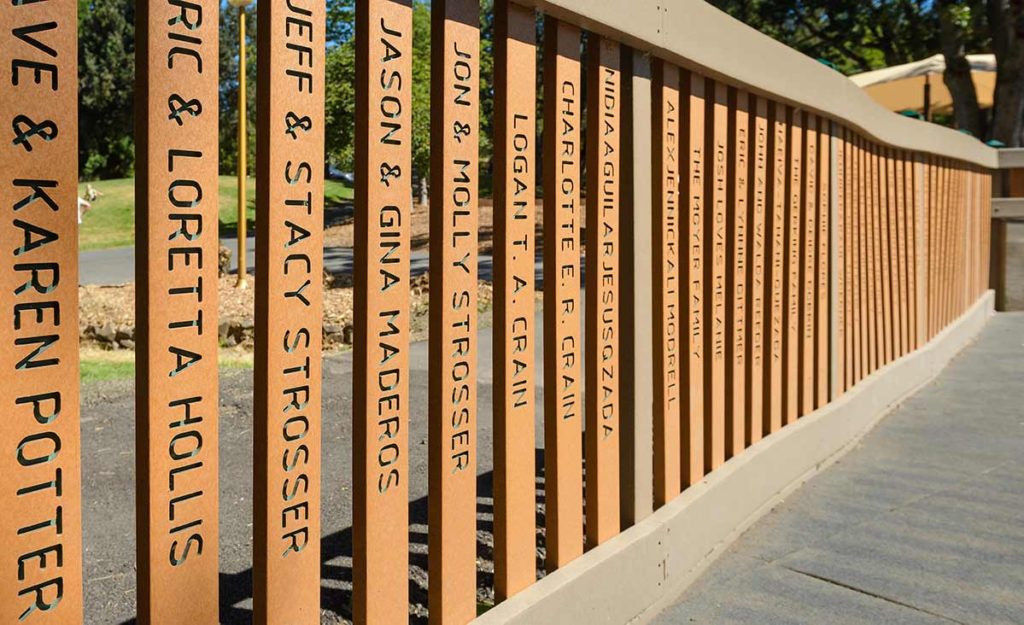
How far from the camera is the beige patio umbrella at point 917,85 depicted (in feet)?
59.6

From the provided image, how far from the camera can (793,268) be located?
4812mm

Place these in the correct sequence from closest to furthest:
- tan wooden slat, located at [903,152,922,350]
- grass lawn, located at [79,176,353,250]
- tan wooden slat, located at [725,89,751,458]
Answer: tan wooden slat, located at [725,89,751,458] < tan wooden slat, located at [903,152,922,350] < grass lawn, located at [79,176,353,250]

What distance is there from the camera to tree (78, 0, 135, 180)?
46094 mm

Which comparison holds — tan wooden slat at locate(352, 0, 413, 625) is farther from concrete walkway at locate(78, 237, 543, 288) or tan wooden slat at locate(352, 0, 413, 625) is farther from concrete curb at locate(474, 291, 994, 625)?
concrete walkway at locate(78, 237, 543, 288)

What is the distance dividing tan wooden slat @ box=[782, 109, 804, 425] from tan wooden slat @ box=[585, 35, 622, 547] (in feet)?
5.84

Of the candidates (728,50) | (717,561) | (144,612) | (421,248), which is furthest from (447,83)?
(421,248)

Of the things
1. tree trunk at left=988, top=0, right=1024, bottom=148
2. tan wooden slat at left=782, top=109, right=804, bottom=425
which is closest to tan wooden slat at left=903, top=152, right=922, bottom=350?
tan wooden slat at left=782, top=109, right=804, bottom=425

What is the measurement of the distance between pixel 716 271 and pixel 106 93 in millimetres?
46808

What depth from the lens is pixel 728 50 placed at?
12.3ft

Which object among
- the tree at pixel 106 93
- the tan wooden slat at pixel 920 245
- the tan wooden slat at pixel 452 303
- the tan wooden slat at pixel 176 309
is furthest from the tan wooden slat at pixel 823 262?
the tree at pixel 106 93

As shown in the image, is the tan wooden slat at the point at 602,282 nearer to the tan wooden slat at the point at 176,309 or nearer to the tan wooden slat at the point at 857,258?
the tan wooden slat at the point at 176,309

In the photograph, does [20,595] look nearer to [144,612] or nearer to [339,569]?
[144,612]

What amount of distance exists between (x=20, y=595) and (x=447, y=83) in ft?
4.41

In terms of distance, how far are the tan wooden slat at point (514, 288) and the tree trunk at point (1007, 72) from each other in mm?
16790
